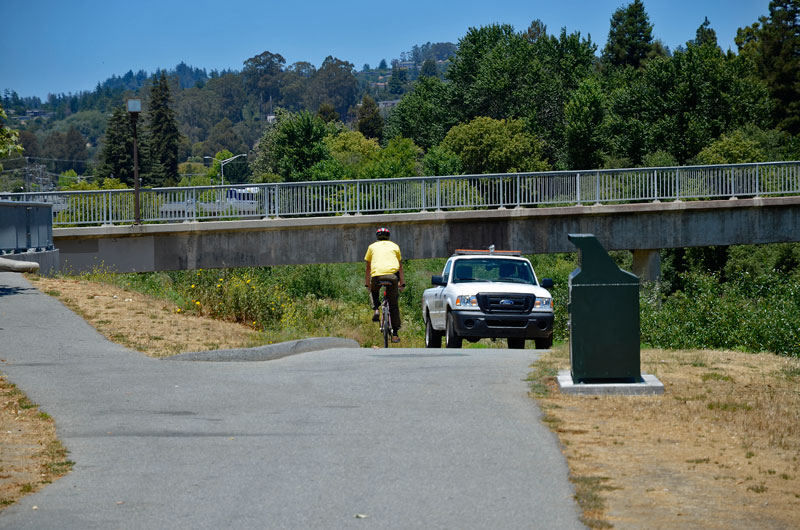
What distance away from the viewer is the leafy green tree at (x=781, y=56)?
82125 millimetres

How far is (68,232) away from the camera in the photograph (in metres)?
31.2

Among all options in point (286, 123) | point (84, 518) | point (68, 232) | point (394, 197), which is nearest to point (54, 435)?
point (84, 518)

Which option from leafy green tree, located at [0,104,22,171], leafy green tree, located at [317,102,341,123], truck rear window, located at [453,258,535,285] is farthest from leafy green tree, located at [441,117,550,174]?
leafy green tree, located at [317,102,341,123]

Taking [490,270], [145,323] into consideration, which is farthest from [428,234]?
[145,323]

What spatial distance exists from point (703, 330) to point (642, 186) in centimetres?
1577

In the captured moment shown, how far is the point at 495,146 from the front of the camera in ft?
292

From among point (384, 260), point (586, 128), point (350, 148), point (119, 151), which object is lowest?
point (384, 260)

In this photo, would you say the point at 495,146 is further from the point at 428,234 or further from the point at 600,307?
the point at 600,307

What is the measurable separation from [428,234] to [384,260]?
57.5 feet

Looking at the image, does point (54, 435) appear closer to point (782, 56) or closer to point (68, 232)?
point (68, 232)

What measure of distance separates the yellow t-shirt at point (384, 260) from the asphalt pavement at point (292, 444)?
11.5ft

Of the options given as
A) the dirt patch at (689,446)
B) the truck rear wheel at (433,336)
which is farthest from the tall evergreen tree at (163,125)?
the dirt patch at (689,446)

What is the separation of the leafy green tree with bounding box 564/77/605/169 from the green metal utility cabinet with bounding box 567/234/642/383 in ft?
249

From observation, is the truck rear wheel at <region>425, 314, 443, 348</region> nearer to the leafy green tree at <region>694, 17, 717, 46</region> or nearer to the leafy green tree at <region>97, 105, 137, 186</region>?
the leafy green tree at <region>694, 17, 717, 46</region>
